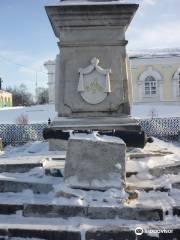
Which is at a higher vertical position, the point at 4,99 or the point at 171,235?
the point at 4,99

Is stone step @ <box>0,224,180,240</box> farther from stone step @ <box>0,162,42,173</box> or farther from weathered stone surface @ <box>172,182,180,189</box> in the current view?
stone step @ <box>0,162,42,173</box>

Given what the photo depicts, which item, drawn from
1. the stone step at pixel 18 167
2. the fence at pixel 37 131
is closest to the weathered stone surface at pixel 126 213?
the stone step at pixel 18 167

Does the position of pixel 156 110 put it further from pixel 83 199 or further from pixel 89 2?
pixel 83 199

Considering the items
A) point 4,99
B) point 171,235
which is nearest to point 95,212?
point 171,235

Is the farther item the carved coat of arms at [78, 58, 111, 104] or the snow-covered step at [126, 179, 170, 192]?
the carved coat of arms at [78, 58, 111, 104]

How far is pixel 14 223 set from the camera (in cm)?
424

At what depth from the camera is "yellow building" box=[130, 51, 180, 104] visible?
33156 millimetres

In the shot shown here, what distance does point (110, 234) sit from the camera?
4.02 m

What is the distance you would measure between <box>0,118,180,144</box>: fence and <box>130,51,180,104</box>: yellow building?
18309 mm

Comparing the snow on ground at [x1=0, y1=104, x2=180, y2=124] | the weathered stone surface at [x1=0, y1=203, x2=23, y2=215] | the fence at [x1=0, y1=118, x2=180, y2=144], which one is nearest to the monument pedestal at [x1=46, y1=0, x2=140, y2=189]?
the weathered stone surface at [x1=0, y1=203, x2=23, y2=215]

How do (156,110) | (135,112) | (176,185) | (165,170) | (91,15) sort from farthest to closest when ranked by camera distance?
(156,110) → (135,112) → (91,15) → (165,170) → (176,185)

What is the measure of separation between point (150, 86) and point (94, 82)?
26784 millimetres

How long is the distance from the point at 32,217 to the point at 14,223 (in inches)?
9.8

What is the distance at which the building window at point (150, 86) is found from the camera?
3356cm
